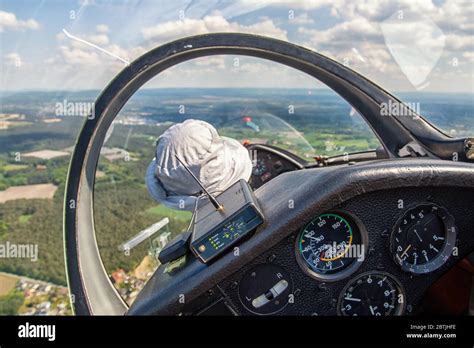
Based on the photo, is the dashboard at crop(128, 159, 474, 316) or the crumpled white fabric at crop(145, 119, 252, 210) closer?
the dashboard at crop(128, 159, 474, 316)

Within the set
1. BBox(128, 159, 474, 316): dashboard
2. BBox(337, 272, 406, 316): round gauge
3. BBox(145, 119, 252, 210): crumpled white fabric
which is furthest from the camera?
BBox(145, 119, 252, 210): crumpled white fabric

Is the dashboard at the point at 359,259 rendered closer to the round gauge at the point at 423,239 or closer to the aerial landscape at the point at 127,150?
the round gauge at the point at 423,239

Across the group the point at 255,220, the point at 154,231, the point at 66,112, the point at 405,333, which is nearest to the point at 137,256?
the point at 154,231

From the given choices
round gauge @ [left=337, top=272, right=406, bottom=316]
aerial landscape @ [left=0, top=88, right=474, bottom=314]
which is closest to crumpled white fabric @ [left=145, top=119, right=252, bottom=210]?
aerial landscape @ [left=0, top=88, right=474, bottom=314]

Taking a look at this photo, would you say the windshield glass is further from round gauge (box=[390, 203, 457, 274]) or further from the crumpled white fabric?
round gauge (box=[390, 203, 457, 274])

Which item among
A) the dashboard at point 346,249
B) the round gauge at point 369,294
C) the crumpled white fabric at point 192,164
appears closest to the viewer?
the dashboard at point 346,249

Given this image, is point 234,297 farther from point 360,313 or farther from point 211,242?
point 360,313

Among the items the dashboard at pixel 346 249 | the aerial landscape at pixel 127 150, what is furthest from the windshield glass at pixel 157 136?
the dashboard at pixel 346 249
